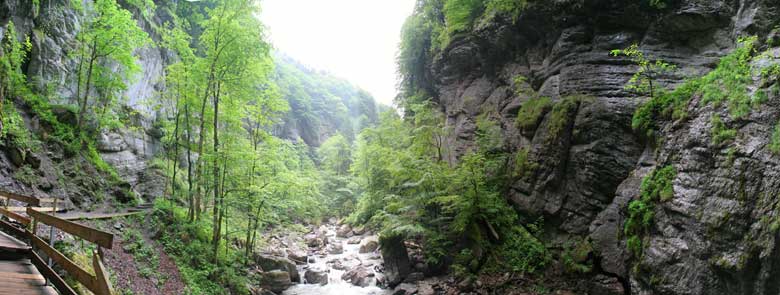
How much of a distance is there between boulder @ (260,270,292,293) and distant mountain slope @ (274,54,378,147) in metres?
35.1

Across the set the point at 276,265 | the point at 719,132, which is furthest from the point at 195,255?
the point at 719,132

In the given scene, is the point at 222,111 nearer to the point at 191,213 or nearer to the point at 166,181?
the point at 191,213

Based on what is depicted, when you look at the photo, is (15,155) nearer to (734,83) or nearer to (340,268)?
(340,268)

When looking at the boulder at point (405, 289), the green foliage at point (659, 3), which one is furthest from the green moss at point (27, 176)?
→ the green foliage at point (659, 3)

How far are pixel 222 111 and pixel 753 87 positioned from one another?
17.3 meters

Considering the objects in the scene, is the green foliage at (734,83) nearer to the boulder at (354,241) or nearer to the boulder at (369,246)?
the boulder at (369,246)

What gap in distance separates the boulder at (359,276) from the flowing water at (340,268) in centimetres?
14

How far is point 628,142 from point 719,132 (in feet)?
12.4

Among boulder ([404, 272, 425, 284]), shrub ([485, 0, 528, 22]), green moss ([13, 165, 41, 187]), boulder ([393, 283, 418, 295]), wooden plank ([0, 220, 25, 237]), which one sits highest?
shrub ([485, 0, 528, 22])

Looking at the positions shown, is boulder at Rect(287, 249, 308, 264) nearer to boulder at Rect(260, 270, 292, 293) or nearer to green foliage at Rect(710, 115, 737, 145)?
boulder at Rect(260, 270, 292, 293)

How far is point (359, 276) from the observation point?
57.2 feet

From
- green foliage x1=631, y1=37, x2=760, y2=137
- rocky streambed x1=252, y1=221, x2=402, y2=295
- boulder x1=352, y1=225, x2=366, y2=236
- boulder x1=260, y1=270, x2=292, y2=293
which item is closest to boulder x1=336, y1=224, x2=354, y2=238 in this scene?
boulder x1=352, y1=225, x2=366, y2=236

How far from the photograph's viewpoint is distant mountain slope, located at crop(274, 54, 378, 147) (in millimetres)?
55772

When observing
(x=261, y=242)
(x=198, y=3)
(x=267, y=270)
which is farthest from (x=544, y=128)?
(x=198, y=3)
